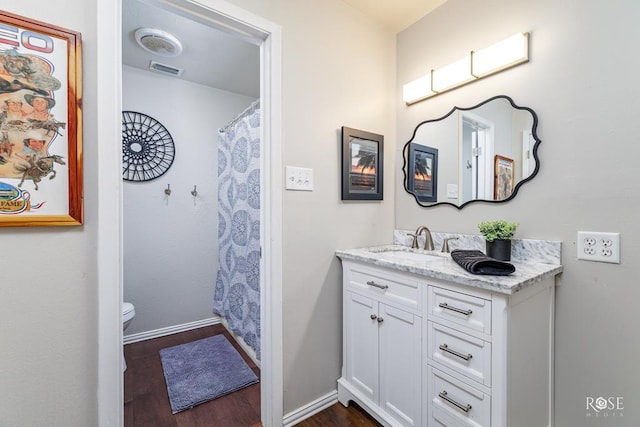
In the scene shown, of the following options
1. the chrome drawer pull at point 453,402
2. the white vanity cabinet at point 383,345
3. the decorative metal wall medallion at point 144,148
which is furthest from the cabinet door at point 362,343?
the decorative metal wall medallion at point 144,148

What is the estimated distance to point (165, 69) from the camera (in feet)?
7.55

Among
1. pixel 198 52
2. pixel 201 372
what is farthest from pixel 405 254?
pixel 198 52

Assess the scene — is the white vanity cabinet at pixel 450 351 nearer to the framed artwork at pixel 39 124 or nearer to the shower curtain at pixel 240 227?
the shower curtain at pixel 240 227

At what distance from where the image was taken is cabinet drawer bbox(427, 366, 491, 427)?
38.6 inches

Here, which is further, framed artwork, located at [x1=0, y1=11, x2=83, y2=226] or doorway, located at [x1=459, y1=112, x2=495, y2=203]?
doorway, located at [x1=459, y1=112, x2=495, y2=203]

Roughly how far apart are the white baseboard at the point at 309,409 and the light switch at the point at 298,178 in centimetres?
118

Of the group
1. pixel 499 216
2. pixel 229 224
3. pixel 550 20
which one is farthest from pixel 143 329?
pixel 550 20

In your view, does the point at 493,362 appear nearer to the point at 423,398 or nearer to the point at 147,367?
the point at 423,398

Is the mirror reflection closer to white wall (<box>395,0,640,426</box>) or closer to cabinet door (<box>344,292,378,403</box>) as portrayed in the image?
white wall (<box>395,0,640,426</box>)

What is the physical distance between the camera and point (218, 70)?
233 centimetres

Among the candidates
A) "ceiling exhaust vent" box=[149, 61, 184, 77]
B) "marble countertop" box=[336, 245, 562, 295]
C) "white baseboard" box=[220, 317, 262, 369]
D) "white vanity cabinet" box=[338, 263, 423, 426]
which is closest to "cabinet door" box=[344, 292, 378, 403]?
"white vanity cabinet" box=[338, 263, 423, 426]

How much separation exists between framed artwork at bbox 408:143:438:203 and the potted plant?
43 centimetres

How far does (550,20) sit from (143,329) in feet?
11.0

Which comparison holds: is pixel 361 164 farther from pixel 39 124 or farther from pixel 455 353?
pixel 39 124
